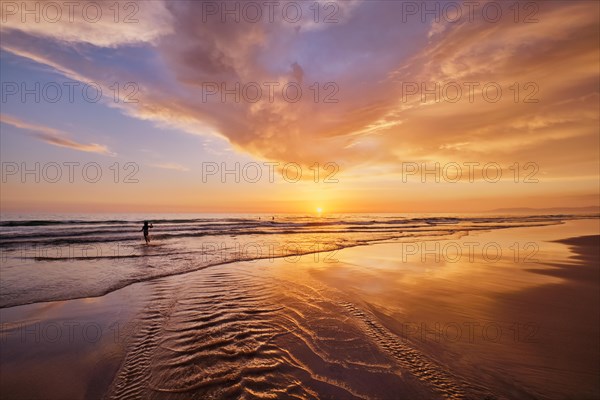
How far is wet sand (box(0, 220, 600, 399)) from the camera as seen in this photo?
15.1 feet

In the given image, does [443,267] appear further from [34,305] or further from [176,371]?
[34,305]

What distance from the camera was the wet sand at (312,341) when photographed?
461cm

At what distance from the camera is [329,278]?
12.2 metres

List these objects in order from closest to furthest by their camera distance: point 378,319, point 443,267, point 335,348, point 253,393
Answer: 1. point 253,393
2. point 335,348
3. point 378,319
4. point 443,267

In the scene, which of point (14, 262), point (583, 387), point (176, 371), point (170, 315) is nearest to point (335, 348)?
point (176, 371)

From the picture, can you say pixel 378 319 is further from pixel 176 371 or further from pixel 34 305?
pixel 34 305

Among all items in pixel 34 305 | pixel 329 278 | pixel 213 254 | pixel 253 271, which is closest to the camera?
pixel 34 305

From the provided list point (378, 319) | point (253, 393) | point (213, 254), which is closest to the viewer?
point (253, 393)

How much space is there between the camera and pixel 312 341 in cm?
619

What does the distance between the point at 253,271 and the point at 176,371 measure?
8.46 m

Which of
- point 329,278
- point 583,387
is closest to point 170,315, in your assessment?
point 329,278

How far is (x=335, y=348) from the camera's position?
19.1 ft

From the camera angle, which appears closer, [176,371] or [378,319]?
[176,371]

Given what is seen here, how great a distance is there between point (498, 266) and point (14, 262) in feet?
84.2
